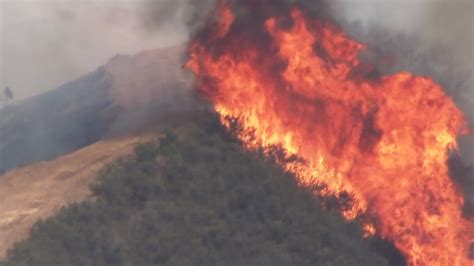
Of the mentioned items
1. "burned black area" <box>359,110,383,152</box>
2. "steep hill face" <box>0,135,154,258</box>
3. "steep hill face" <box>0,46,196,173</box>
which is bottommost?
"steep hill face" <box>0,135,154,258</box>

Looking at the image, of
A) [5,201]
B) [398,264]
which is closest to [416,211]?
[398,264]

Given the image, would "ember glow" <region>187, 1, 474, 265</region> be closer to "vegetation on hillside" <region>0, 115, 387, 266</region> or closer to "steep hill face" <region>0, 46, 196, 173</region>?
"vegetation on hillside" <region>0, 115, 387, 266</region>

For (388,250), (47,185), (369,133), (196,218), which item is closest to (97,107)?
(47,185)

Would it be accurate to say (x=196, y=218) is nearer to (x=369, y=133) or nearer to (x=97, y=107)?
(x=369, y=133)

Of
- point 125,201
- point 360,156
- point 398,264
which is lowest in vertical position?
point 398,264

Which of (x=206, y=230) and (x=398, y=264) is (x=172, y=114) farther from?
(x=398, y=264)

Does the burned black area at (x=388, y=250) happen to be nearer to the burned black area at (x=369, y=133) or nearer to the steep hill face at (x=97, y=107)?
the burned black area at (x=369, y=133)


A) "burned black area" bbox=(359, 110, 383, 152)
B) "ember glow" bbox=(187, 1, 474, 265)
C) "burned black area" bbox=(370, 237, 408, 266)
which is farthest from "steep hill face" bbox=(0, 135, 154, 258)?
"burned black area" bbox=(370, 237, 408, 266)
